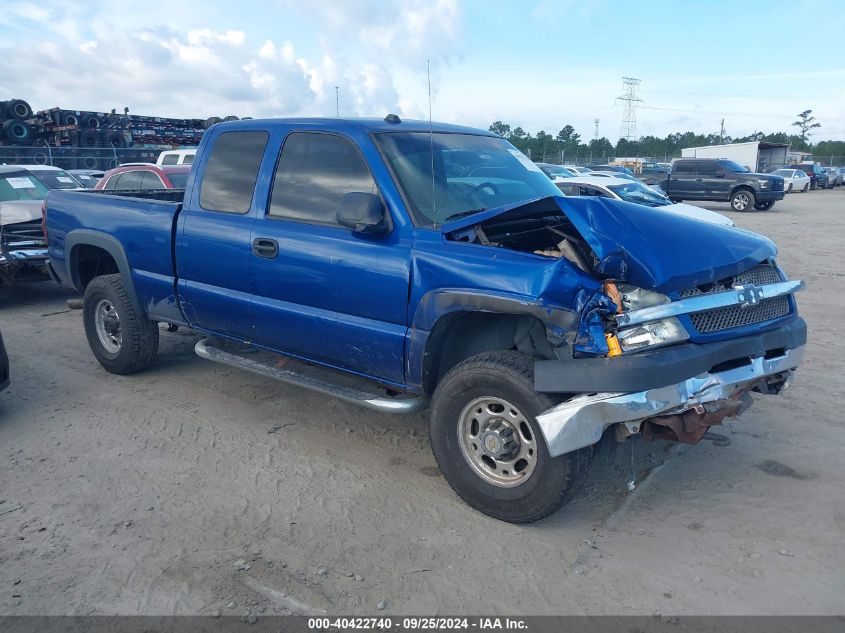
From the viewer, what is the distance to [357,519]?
12.0 ft

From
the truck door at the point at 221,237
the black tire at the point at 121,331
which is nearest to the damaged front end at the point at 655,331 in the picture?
the truck door at the point at 221,237

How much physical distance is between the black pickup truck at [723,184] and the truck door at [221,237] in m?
23.6

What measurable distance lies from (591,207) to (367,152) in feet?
4.60

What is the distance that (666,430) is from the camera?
130 inches

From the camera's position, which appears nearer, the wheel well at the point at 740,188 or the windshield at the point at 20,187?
the windshield at the point at 20,187

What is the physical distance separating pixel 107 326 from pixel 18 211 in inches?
166

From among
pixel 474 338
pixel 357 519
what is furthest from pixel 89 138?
pixel 357 519

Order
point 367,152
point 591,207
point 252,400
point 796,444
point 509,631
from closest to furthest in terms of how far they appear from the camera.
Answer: point 509,631
point 591,207
point 367,152
point 796,444
point 252,400

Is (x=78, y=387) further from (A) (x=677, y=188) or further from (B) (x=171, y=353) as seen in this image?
(A) (x=677, y=188)

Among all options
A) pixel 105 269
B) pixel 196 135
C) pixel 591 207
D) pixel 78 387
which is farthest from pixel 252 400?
pixel 196 135

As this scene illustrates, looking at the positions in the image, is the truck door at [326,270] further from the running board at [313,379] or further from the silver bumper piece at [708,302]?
the silver bumper piece at [708,302]

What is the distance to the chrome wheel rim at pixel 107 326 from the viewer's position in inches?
230

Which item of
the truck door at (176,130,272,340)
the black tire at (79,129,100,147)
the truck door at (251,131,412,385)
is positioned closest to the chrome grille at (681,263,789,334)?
the truck door at (251,131,412,385)

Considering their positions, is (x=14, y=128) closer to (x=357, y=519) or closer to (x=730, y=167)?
(x=357, y=519)
